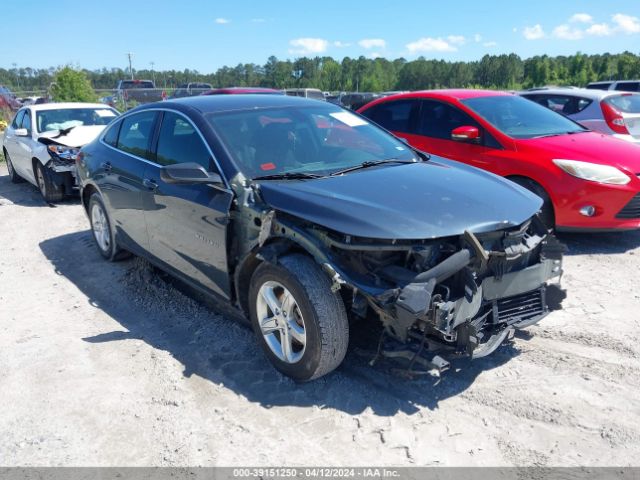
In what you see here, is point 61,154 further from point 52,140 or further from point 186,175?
point 186,175

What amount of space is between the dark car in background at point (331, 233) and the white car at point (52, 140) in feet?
15.4

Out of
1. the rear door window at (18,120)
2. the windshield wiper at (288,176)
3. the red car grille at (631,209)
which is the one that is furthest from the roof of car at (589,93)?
the rear door window at (18,120)

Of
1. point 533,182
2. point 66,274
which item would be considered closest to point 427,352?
point 533,182


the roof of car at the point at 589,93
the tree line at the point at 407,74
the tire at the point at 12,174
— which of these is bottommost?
the tire at the point at 12,174

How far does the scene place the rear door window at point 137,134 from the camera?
4.50 metres

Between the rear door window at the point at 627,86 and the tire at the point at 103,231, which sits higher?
the rear door window at the point at 627,86

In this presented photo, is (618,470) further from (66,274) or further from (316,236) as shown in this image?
(66,274)

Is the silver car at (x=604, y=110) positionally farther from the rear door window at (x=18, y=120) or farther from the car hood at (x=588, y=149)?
the rear door window at (x=18, y=120)

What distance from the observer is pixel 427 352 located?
300cm

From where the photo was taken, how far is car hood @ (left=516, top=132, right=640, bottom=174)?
18.0 feet

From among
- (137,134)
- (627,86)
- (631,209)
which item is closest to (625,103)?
(631,209)

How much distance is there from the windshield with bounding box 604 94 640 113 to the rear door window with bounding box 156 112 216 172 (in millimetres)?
7068

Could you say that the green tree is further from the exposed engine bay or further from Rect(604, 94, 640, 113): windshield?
the exposed engine bay

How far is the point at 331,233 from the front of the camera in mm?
3008
